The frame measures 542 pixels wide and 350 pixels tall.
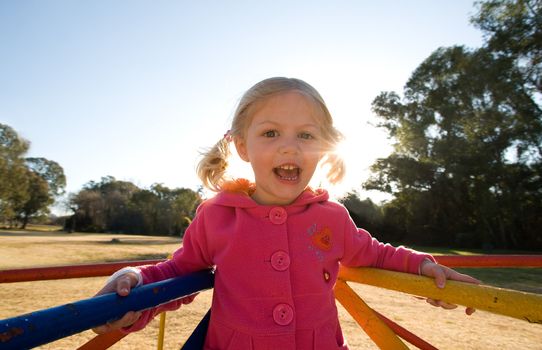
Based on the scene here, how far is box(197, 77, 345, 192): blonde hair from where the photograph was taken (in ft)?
5.24

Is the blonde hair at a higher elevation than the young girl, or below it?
higher

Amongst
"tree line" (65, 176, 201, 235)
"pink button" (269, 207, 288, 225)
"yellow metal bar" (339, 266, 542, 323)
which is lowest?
"yellow metal bar" (339, 266, 542, 323)

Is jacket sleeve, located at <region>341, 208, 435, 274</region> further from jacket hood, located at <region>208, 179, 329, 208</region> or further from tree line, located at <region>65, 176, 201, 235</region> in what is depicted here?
tree line, located at <region>65, 176, 201, 235</region>

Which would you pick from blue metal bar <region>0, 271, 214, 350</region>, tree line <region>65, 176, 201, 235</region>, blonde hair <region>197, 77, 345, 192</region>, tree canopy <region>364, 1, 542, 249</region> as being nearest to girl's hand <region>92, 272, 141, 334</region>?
blue metal bar <region>0, 271, 214, 350</region>

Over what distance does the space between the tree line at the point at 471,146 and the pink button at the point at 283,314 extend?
1933 centimetres

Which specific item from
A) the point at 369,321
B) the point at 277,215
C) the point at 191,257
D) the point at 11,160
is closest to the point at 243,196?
the point at 277,215

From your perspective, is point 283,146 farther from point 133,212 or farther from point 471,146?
point 133,212

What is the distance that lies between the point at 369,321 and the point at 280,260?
1.32 ft

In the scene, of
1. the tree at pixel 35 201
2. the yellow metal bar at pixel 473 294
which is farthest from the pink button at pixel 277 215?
the tree at pixel 35 201

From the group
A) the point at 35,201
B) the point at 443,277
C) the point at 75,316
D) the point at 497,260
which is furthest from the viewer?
the point at 35,201

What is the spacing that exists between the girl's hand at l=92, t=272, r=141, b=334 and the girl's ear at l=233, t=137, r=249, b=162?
0.83 metres

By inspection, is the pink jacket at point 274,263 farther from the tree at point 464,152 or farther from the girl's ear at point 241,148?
the tree at point 464,152

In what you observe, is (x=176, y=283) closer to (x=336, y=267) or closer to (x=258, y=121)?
(x=336, y=267)

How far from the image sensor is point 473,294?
960 mm
